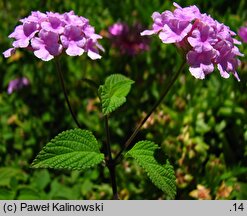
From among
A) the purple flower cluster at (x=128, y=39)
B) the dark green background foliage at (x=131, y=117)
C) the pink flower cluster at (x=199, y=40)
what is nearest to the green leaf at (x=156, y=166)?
the pink flower cluster at (x=199, y=40)

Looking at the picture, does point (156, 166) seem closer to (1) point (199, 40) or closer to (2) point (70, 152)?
(2) point (70, 152)

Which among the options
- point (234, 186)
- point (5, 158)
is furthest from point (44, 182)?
point (234, 186)

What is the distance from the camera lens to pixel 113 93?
1.45 m

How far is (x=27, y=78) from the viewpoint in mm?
2668

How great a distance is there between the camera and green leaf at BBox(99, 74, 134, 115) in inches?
52.2

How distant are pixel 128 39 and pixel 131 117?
1.68ft

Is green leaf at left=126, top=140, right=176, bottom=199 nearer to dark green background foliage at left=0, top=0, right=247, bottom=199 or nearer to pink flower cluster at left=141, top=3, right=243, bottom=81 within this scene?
pink flower cluster at left=141, top=3, right=243, bottom=81

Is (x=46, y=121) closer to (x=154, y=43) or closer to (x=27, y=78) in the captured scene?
(x=27, y=78)

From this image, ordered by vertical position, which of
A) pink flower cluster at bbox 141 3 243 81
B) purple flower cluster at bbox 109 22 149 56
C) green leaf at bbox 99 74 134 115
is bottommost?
green leaf at bbox 99 74 134 115

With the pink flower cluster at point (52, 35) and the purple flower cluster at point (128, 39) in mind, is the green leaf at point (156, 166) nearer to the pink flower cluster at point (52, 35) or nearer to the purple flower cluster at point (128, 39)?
the pink flower cluster at point (52, 35)

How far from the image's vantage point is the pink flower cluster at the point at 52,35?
1.31 m

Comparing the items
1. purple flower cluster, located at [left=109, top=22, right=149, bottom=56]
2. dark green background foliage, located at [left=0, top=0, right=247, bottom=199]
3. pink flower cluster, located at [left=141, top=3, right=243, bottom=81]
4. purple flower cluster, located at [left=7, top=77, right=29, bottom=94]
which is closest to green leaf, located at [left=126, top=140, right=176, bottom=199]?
pink flower cluster, located at [left=141, top=3, right=243, bottom=81]

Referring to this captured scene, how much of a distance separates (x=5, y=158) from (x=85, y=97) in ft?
2.02

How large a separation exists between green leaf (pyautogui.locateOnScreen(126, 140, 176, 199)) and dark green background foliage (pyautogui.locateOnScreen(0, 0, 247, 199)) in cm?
64
